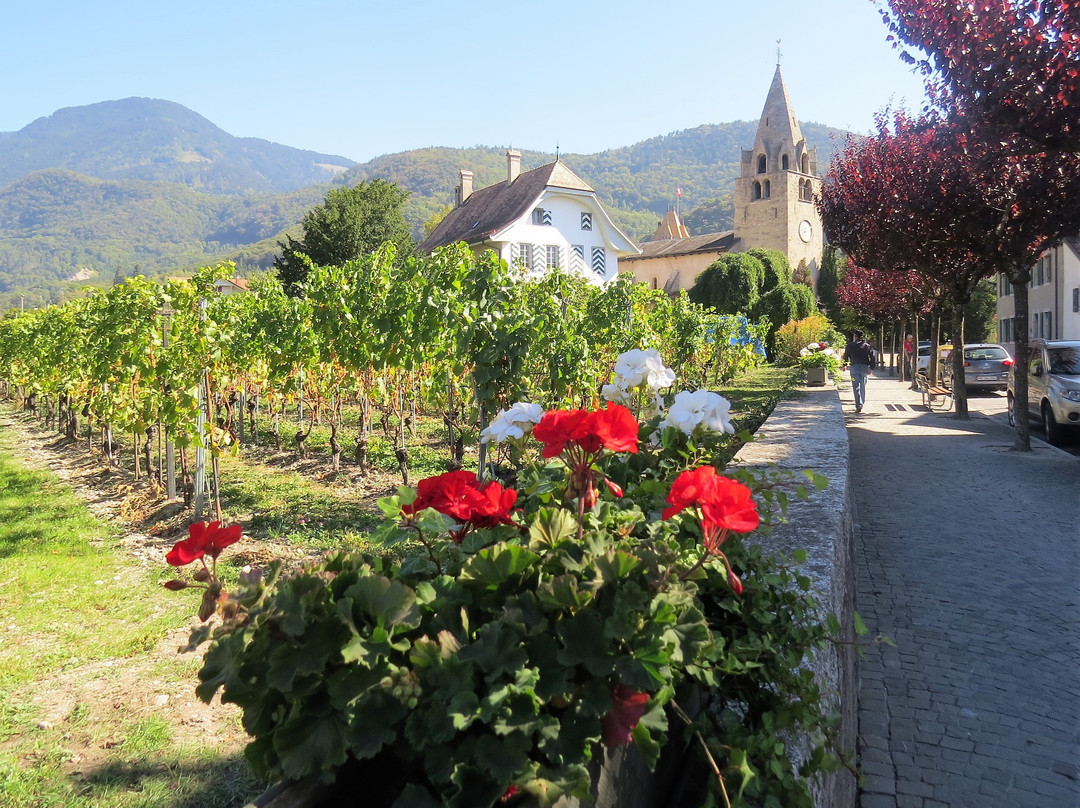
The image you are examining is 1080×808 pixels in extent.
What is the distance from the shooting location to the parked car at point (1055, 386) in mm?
A: 12156

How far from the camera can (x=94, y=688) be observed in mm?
3932

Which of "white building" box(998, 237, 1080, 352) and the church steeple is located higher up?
the church steeple

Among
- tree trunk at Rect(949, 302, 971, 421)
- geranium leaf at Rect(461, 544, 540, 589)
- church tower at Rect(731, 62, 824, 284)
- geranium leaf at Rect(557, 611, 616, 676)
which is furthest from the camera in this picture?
church tower at Rect(731, 62, 824, 284)

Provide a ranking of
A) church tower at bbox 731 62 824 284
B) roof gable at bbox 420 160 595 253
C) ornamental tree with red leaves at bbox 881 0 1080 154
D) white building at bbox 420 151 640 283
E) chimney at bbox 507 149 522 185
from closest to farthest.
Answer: ornamental tree with red leaves at bbox 881 0 1080 154
white building at bbox 420 151 640 283
roof gable at bbox 420 160 595 253
chimney at bbox 507 149 522 185
church tower at bbox 731 62 824 284

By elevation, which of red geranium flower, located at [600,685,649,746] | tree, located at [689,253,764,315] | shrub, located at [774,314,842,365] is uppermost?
tree, located at [689,253,764,315]

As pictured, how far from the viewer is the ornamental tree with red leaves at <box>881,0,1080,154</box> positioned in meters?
9.17

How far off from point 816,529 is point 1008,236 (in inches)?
439

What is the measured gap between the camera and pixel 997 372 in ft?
74.8

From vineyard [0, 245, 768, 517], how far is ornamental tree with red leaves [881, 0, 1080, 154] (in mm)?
5147

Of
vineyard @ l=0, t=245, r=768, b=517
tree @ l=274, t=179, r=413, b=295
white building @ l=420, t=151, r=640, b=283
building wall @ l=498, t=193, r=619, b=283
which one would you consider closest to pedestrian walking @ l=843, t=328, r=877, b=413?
vineyard @ l=0, t=245, r=768, b=517

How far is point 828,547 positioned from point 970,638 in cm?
192

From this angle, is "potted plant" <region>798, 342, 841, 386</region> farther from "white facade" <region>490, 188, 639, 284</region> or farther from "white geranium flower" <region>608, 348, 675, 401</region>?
"white facade" <region>490, 188, 639, 284</region>

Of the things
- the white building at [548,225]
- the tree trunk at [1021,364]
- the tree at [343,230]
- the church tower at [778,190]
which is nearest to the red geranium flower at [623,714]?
the tree trunk at [1021,364]

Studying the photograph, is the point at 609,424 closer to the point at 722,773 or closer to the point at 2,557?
the point at 722,773
